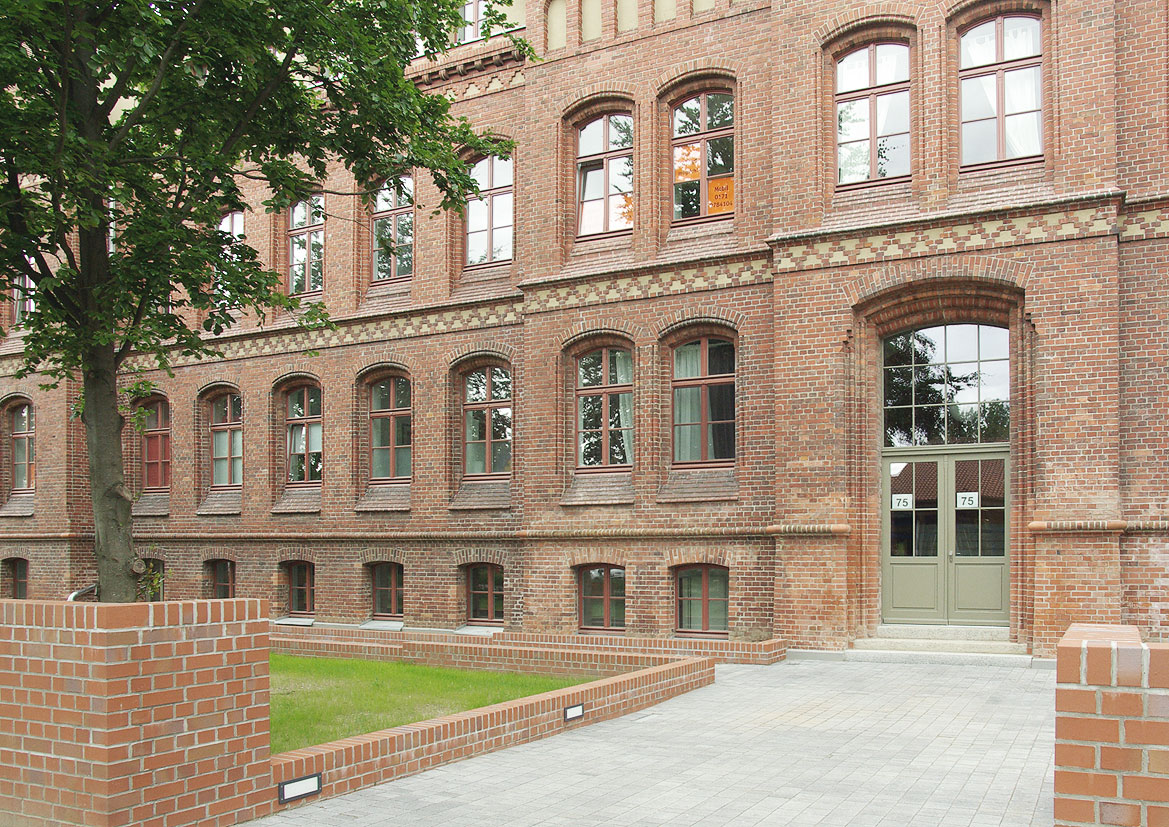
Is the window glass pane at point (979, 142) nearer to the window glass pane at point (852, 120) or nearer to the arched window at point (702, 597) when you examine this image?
the window glass pane at point (852, 120)

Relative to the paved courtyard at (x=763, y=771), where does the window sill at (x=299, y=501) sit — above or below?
above

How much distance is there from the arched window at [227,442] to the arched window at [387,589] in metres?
4.43

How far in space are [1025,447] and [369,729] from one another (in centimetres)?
977

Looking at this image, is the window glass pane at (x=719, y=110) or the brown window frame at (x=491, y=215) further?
the brown window frame at (x=491, y=215)

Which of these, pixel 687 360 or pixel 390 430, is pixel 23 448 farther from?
pixel 687 360

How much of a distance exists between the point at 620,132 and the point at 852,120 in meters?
4.29

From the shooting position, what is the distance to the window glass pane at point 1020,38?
14469 mm

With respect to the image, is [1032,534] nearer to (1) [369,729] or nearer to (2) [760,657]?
(2) [760,657]

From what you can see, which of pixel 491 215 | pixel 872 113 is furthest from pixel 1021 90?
pixel 491 215

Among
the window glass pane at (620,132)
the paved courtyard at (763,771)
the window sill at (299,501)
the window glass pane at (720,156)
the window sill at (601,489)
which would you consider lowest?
the paved courtyard at (763,771)

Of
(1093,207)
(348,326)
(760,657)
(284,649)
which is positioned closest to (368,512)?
(348,326)

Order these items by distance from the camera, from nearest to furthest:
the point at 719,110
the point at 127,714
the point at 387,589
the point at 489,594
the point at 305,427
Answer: the point at 127,714 → the point at 719,110 → the point at 489,594 → the point at 387,589 → the point at 305,427

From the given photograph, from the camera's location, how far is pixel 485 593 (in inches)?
764

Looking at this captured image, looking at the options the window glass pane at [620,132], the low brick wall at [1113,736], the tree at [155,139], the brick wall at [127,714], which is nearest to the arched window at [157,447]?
the window glass pane at [620,132]
